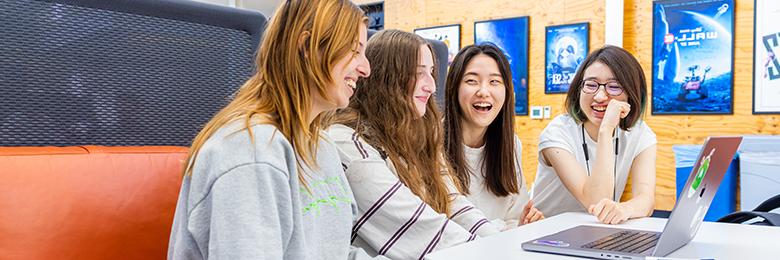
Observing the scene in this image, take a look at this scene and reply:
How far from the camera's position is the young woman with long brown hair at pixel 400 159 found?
1582 mm

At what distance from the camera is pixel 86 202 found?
1.22 m

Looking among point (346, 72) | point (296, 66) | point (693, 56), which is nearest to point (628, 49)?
point (693, 56)

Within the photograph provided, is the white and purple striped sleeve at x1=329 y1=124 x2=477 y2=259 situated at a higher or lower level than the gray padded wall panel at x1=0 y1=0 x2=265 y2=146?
lower

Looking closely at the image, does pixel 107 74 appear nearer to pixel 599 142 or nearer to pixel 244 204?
pixel 244 204

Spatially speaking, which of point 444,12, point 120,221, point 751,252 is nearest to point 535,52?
point 444,12

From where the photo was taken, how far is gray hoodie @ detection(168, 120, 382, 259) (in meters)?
1.05

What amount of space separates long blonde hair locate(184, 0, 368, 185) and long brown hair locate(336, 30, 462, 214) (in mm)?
432

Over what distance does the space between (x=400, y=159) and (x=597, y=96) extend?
99 cm

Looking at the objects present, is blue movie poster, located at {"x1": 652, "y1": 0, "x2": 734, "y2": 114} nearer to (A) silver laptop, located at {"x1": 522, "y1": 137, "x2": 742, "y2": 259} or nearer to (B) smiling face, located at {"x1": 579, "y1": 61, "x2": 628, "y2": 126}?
(B) smiling face, located at {"x1": 579, "y1": 61, "x2": 628, "y2": 126}

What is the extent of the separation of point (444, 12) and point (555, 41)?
119cm

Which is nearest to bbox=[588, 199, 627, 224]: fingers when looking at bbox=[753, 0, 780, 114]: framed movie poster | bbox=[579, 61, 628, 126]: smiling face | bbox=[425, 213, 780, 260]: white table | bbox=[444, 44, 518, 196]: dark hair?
bbox=[425, 213, 780, 260]: white table

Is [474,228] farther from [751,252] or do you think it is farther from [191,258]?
[191,258]

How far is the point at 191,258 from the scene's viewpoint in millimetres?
1142

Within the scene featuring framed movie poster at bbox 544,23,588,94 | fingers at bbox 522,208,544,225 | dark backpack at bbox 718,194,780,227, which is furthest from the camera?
framed movie poster at bbox 544,23,588,94
